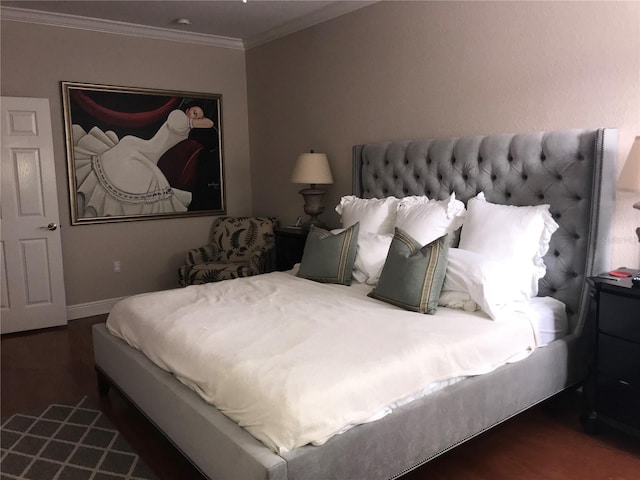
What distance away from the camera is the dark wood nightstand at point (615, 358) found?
2.27m

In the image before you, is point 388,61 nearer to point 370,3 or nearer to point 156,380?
point 370,3

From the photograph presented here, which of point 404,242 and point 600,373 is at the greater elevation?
point 404,242

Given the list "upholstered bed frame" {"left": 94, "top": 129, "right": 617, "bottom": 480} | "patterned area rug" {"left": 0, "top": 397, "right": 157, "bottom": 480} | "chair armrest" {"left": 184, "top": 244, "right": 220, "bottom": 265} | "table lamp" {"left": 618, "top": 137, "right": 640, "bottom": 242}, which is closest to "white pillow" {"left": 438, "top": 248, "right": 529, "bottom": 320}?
"upholstered bed frame" {"left": 94, "top": 129, "right": 617, "bottom": 480}

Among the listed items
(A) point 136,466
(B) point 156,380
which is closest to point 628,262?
(B) point 156,380

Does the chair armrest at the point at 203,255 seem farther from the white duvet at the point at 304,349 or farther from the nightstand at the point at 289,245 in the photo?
the white duvet at the point at 304,349

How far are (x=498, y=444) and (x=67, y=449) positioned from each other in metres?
2.07

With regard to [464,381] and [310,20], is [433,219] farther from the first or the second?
[310,20]

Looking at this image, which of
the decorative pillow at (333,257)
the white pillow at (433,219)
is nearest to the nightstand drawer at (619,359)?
the white pillow at (433,219)

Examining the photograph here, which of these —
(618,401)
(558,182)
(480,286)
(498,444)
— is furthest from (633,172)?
(498,444)

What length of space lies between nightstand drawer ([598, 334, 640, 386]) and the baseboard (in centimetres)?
406

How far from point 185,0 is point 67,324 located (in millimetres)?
2888

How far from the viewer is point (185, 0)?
3920 mm

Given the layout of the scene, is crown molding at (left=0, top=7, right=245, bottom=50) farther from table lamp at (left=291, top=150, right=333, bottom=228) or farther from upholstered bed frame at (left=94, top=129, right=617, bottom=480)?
upholstered bed frame at (left=94, top=129, right=617, bottom=480)

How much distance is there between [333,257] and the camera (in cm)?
314
